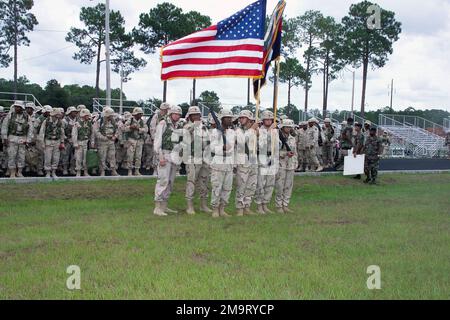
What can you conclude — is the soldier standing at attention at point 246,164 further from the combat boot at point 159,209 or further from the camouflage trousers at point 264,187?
the combat boot at point 159,209

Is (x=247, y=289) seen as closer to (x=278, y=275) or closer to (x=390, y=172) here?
(x=278, y=275)

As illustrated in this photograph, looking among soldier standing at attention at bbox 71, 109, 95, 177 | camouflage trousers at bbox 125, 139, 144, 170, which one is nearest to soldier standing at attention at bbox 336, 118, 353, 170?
camouflage trousers at bbox 125, 139, 144, 170

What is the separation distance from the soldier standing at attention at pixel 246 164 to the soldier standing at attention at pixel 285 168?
2.47ft

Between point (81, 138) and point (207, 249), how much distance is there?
311 inches

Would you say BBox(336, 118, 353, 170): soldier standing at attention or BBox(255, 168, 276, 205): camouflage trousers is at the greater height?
BBox(336, 118, 353, 170): soldier standing at attention

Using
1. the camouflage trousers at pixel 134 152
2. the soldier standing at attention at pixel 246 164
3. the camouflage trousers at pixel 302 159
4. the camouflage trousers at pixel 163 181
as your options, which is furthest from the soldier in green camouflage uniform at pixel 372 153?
the camouflage trousers at pixel 163 181

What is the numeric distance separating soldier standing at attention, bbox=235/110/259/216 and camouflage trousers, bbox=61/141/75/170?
6.28 meters

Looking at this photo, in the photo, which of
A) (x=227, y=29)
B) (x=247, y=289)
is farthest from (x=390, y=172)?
(x=247, y=289)

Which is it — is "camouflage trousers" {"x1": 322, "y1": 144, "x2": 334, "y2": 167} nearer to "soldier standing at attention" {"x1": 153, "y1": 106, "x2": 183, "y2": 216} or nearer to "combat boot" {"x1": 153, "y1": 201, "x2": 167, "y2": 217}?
"soldier standing at attention" {"x1": 153, "y1": 106, "x2": 183, "y2": 216}

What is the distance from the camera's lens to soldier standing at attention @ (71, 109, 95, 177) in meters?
14.3

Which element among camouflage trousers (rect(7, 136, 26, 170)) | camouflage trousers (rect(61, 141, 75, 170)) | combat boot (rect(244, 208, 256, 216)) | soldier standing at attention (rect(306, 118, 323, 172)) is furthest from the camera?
soldier standing at attention (rect(306, 118, 323, 172))

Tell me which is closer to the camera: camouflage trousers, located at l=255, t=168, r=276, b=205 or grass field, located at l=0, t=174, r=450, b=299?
grass field, located at l=0, t=174, r=450, b=299

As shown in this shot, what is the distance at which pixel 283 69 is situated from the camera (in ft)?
143

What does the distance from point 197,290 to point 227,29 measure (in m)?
6.34
